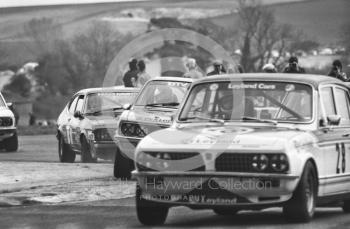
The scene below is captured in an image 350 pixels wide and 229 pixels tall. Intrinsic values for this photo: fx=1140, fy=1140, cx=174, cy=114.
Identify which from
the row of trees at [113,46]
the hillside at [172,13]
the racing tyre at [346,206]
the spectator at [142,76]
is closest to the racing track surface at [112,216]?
the racing tyre at [346,206]

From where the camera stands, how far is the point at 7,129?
25.9 metres

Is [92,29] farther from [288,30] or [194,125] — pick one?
[194,125]

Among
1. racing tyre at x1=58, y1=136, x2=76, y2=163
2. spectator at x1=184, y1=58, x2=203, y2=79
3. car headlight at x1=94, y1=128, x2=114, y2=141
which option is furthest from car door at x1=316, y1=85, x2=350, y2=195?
racing tyre at x1=58, y1=136, x2=76, y2=163

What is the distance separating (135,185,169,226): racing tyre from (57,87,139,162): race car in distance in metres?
8.15

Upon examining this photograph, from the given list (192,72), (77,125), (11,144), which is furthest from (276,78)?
(11,144)

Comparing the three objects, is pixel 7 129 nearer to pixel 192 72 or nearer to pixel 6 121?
pixel 6 121

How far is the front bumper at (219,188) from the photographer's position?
403 inches

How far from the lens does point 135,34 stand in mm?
88188

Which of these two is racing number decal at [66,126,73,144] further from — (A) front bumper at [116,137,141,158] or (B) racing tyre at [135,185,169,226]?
(B) racing tyre at [135,185,169,226]

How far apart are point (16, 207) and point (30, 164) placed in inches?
219

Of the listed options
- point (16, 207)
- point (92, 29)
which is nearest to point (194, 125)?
point (16, 207)

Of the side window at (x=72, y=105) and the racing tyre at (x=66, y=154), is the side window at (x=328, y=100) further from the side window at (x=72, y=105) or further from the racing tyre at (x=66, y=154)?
the racing tyre at (x=66, y=154)

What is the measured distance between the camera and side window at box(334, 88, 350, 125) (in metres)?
12.2

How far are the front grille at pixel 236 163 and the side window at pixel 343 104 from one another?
7.03 ft
